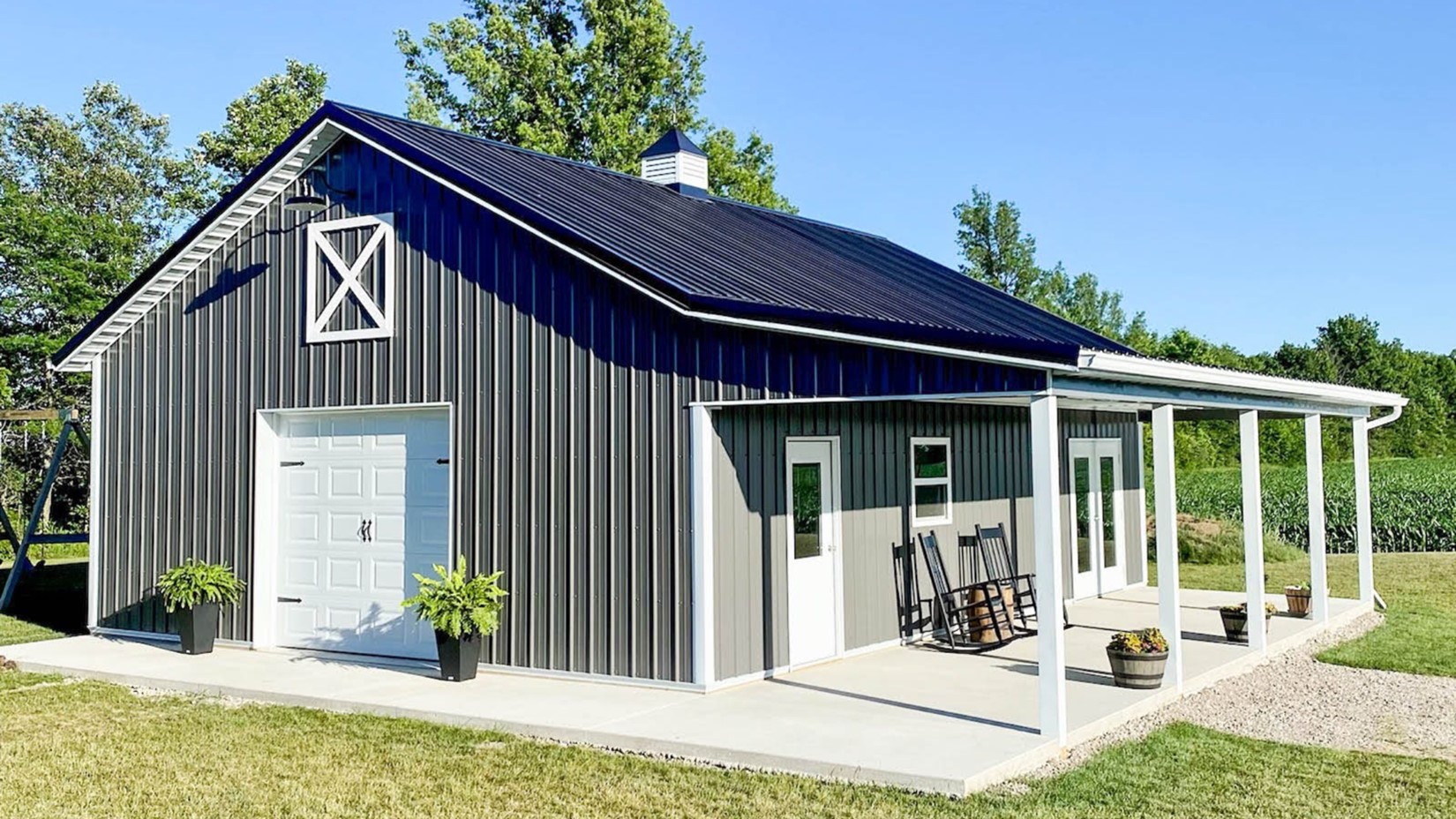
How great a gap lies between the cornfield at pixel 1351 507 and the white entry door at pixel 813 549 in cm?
1390

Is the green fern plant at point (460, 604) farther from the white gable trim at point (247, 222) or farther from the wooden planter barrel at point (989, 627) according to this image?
the wooden planter barrel at point (989, 627)

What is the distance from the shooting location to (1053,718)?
7.02 meters

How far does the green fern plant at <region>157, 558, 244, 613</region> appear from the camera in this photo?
10.5 meters

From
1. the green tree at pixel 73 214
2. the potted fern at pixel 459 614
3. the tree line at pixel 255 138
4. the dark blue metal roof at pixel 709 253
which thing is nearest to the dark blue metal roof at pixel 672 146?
the dark blue metal roof at pixel 709 253

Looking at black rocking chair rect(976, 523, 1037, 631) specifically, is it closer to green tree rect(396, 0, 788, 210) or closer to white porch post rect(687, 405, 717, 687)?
white porch post rect(687, 405, 717, 687)

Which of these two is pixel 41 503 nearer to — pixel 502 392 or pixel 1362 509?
pixel 502 392

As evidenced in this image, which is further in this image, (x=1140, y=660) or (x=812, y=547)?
(x=812, y=547)

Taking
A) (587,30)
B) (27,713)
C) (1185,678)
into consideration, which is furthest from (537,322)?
(587,30)

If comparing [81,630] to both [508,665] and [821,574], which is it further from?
[821,574]

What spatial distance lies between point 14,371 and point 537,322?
24.2m

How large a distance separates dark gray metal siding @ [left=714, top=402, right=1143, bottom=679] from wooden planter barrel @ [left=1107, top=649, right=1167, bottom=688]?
2.37m

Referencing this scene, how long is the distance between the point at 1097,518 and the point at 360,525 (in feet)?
27.6

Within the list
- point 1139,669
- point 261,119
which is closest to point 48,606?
point 1139,669

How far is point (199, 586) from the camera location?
1058 cm
